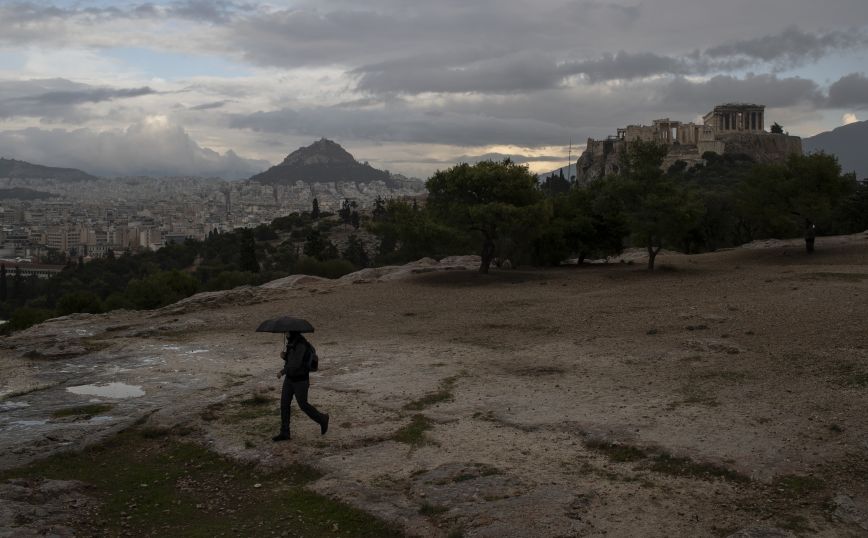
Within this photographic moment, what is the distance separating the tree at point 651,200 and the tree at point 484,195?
13.7 feet

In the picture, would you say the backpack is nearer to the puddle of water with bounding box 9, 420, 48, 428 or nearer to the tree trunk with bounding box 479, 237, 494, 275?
the puddle of water with bounding box 9, 420, 48, 428

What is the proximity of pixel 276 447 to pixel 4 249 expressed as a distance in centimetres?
20777

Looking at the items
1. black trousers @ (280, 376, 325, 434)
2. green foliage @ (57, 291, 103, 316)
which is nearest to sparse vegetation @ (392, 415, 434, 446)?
black trousers @ (280, 376, 325, 434)

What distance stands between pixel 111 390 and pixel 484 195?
69.6 feet

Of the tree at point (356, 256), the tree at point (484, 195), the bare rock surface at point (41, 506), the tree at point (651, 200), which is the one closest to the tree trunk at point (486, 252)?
the tree at point (484, 195)

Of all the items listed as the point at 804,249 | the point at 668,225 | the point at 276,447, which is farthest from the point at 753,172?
the point at 276,447

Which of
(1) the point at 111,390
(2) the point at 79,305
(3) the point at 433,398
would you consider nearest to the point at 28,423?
(1) the point at 111,390

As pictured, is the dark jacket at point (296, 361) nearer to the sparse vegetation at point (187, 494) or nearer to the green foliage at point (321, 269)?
the sparse vegetation at point (187, 494)

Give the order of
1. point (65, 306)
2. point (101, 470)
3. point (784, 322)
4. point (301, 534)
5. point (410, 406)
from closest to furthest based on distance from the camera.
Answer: point (301, 534)
point (101, 470)
point (410, 406)
point (784, 322)
point (65, 306)

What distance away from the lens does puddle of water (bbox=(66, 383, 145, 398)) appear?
42.4ft

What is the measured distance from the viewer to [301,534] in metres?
7.49

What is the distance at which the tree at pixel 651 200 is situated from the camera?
29.5 m

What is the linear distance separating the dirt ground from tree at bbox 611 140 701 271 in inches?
249

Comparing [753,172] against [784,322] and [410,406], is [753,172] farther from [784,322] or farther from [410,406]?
[410,406]
